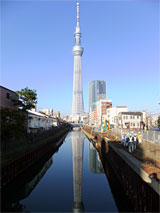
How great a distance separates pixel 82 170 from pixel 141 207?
14.5 m

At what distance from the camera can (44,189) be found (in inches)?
668

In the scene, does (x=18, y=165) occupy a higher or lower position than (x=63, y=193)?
higher

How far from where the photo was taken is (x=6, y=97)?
26891mm

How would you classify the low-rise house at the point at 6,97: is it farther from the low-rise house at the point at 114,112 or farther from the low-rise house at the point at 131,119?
the low-rise house at the point at 114,112

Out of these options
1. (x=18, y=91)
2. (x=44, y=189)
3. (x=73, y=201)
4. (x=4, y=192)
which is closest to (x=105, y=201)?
(x=73, y=201)

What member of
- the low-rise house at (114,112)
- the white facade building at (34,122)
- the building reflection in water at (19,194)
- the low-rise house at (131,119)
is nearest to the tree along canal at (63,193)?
the building reflection in water at (19,194)

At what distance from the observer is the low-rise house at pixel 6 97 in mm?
25325

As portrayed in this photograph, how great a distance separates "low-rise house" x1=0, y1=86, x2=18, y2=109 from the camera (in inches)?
997

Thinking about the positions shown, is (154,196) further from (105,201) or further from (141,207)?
(105,201)

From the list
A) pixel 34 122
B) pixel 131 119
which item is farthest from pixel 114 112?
pixel 34 122

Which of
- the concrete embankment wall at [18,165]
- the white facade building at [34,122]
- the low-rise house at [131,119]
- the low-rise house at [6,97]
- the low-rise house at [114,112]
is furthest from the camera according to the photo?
the low-rise house at [114,112]

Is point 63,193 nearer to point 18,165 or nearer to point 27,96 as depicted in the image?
point 18,165

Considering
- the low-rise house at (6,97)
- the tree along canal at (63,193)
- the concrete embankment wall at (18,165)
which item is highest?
the low-rise house at (6,97)

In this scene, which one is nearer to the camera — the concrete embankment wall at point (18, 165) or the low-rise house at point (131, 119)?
the concrete embankment wall at point (18, 165)
